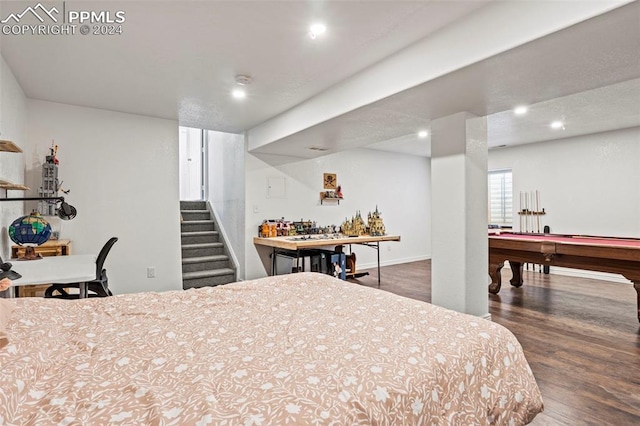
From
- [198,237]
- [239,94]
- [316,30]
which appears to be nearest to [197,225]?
[198,237]

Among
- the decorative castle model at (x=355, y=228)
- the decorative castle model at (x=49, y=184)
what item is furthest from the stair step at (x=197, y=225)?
the decorative castle model at (x=355, y=228)

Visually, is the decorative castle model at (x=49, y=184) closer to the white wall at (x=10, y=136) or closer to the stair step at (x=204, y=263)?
the white wall at (x=10, y=136)

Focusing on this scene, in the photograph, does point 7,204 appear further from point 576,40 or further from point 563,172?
point 563,172

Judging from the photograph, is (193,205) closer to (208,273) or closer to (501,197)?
(208,273)

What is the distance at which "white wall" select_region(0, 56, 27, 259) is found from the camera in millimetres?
2682

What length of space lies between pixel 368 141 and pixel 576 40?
2.78 metres

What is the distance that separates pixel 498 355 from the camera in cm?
138

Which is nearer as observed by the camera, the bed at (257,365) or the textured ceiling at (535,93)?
the bed at (257,365)

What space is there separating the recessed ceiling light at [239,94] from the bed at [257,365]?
2.36m

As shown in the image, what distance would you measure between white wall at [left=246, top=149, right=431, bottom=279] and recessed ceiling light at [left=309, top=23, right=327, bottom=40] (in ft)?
9.85

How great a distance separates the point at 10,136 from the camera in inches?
114

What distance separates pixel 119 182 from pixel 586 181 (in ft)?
24.0

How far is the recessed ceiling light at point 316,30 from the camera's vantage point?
7.33 ft

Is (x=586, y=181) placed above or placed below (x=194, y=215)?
above
